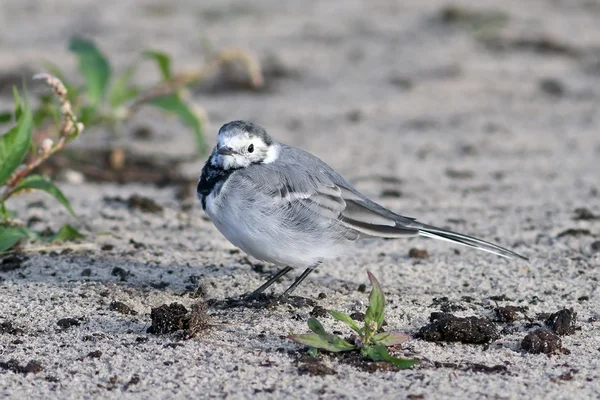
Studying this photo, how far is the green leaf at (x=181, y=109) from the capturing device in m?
7.08

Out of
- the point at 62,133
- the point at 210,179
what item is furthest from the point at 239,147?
the point at 62,133

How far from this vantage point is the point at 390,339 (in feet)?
13.8

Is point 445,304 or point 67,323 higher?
point 445,304

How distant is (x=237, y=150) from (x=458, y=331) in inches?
66.4

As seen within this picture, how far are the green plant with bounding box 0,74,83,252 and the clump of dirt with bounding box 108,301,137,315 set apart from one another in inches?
32.2

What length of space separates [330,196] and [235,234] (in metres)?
0.62

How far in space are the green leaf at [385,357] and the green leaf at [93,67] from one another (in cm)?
376

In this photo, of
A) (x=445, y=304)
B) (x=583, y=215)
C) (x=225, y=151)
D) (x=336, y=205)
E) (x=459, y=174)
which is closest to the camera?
(x=445, y=304)

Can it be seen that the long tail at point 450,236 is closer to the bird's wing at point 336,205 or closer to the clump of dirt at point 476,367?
the bird's wing at point 336,205

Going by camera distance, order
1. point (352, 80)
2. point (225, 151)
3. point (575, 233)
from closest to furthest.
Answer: point (225, 151) < point (575, 233) < point (352, 80)

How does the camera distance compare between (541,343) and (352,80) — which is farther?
(352,80)

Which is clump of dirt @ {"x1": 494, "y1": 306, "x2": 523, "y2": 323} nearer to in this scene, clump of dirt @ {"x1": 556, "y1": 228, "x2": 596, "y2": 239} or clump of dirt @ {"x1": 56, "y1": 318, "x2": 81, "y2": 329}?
clump of dirt @ {"x1": 556, "y1": 228, "x2": 596, "y2": 239}

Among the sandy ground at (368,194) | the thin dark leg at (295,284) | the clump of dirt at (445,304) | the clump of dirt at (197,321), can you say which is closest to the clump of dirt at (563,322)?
the sandy ground at (368,194)

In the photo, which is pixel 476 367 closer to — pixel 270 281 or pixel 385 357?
pixel 385 357
